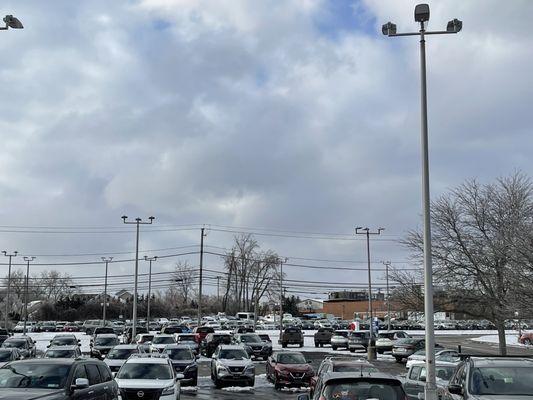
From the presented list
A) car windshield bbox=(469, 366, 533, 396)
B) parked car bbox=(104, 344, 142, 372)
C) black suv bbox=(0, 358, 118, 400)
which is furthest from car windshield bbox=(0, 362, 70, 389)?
parked car bbox=(104, 344, 142, 372)

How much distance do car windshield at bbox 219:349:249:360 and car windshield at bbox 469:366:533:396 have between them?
16438 mm

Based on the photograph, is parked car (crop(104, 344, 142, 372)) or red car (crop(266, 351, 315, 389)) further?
parked car (crop(104, 344, 142, 372))

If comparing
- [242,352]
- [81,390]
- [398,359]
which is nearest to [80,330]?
[398,359]

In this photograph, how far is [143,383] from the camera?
16406 millimetres

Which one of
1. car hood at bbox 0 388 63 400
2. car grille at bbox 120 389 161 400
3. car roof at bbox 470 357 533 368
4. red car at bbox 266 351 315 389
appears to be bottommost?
red car at bbox 266 351 315 389

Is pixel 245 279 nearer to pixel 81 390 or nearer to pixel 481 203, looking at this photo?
pixel 481 203

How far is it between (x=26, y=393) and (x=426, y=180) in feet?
31.2

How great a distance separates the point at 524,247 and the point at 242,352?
1217 centimetres

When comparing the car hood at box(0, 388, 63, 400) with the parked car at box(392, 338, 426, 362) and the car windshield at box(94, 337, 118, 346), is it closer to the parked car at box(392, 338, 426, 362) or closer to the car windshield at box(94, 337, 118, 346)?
the car windshield at box(94, 337, 118, 346)

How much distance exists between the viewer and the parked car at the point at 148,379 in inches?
635

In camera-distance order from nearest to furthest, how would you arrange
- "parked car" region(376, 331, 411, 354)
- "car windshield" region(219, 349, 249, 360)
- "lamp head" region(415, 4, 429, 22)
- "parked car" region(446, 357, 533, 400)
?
"parked car" region(446, 357, 533, 400), "lamp head" region(415, 4, 429, 22), "car windshield" region(219, 349, 249, 360), "parked car" region(376, 331, 411, 354)

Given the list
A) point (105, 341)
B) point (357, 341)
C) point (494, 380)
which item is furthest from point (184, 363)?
point (357, 341)

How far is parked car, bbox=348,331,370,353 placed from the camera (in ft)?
160

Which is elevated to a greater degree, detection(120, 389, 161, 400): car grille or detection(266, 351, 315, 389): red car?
detection(120, 389, 161, 400): car grille
